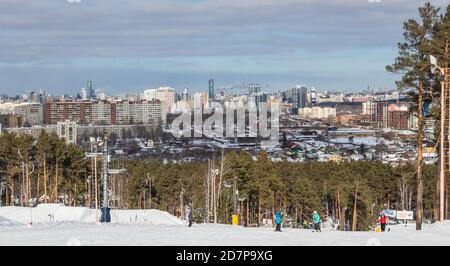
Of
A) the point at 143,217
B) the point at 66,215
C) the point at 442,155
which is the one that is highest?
the point at 442,155

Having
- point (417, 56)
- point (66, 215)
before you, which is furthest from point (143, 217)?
point (417, 56)

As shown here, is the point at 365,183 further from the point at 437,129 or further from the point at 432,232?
the point at 432,232

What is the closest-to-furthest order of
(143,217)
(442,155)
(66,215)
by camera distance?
(442,155)
(66,215)
(143,217)

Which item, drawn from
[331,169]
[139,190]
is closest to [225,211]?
[139,190]

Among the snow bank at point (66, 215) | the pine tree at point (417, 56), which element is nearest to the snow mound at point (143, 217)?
the snow bank at point (66, 215)

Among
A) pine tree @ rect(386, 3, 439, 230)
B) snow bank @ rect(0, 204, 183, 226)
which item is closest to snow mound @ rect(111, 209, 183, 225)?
snow bank @ rect(0, 204, 183, 226)

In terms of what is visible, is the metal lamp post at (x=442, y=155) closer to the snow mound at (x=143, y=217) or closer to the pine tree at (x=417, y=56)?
the pine tree at (x=417, y=56)

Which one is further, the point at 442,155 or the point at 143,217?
the point at 143,217

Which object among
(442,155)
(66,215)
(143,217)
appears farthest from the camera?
(143,217)

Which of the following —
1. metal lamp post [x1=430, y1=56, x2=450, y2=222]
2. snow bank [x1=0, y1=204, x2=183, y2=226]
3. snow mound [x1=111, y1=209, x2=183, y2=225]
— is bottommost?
snow mound [x1=111, y1=209, x2=183, y2=225]

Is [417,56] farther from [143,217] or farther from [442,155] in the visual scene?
[143,217]

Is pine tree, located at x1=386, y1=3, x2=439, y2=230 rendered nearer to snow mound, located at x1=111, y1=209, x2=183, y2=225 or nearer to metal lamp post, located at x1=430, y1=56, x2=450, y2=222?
metal lamp post, located at x1=430, y1=56, x2=450, y2=222

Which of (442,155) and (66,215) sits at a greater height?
(442,155)
